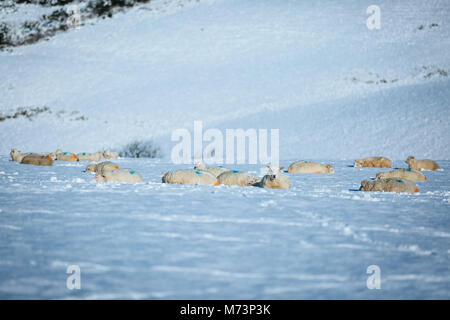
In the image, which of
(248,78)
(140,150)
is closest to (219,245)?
(140,150)

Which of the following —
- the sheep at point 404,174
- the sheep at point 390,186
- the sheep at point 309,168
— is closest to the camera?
the sheep at point 390,186

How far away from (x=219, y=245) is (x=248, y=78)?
2898cm

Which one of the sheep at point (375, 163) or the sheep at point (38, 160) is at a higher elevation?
the sheep at point (38, 160)

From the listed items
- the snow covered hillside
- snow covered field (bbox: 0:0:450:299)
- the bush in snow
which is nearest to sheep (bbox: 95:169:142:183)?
snow covered field (bbox: 0:0:450:299)

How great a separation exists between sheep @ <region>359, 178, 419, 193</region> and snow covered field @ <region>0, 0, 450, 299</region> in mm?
371

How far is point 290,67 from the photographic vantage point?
111 ft

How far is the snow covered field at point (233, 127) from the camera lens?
3533mm

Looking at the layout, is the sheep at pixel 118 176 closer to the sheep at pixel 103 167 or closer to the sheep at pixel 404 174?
the sheep at pixel 103 167

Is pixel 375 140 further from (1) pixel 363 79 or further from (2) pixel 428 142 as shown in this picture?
(1) pixel 363 79

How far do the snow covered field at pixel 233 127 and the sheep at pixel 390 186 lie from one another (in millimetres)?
371

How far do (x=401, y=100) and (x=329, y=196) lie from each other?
63.2 ft

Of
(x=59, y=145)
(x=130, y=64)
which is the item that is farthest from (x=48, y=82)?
(x=59, y=145)

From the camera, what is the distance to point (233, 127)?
2427 cm

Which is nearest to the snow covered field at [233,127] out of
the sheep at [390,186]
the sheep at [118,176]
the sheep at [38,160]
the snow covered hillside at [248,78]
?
the snow covered hillside at [248,78]
